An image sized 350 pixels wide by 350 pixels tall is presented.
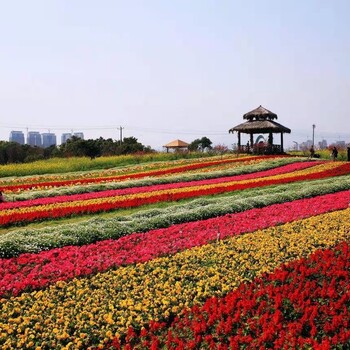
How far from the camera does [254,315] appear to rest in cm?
607

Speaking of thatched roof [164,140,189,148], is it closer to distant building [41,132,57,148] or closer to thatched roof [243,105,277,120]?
thatched roof [243,105,277,120]

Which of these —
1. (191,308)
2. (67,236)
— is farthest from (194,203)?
(191,308)

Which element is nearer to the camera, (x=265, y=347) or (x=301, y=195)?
(x=265, y=347)

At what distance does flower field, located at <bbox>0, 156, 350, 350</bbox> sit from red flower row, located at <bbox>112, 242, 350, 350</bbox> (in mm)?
18

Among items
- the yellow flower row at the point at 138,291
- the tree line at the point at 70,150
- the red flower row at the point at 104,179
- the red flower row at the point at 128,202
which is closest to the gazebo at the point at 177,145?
the tree line at the point at 70,150

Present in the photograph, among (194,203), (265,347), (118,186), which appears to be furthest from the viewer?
(118,186)

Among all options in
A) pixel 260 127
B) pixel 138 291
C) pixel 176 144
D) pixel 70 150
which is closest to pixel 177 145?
pixel 176 144

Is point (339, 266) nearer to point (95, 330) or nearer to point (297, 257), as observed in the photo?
point (297, 257)

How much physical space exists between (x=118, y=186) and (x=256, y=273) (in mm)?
14404

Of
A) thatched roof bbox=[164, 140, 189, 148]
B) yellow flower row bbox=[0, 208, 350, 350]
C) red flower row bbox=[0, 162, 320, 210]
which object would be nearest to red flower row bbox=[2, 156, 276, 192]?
red flower row bbox=[0, 162, 320, 210]

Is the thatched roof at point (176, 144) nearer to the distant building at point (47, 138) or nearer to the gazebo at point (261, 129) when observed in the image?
the gazebo at point (261, 129)

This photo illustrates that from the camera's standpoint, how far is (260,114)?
41.5m

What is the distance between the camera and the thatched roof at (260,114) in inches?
1633

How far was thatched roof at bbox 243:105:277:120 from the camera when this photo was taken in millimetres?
41469
